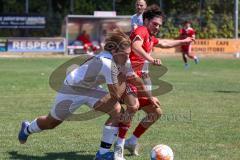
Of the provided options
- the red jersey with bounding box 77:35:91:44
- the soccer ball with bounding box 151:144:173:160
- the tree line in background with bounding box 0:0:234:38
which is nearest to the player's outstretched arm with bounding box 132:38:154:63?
the soccer ball with bounding box 151:144:173:160

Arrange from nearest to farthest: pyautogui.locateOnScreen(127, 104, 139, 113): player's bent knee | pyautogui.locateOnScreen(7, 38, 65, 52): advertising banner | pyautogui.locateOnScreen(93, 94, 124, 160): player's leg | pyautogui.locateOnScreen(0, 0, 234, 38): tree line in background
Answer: pyautogui.locateOnScreen(93, 94, 124, 160): player's leg < pyautogui.locateOnScreen(127, 104, 139, 113): player's bent knee < pyautogui.locateOnScreen(7, 38, 65, 52): advertising banner < pyautogui.locateOnScreen(0, 0, 234, 38): tree line in background

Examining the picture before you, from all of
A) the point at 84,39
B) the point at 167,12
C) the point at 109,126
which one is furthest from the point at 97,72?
the point at 167,12

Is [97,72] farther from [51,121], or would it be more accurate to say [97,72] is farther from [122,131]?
[51,121]

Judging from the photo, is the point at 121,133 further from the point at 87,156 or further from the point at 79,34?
the point at 79,34

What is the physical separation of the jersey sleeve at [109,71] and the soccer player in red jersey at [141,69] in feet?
1.80

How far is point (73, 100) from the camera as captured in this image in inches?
280

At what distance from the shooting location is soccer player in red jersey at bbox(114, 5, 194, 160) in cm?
716

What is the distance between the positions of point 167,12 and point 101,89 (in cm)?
3966

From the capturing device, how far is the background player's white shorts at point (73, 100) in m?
7.07

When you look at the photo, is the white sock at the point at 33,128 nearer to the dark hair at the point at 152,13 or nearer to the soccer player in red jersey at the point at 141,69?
the soccer player in red jersey at the point at 141,69

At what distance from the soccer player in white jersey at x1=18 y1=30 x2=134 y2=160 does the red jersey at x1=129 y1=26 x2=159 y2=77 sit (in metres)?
0.23

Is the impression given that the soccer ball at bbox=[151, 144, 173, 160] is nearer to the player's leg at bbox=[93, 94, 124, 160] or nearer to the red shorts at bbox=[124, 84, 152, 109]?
the player's leg at bbox=[93, 94, 124, 160]

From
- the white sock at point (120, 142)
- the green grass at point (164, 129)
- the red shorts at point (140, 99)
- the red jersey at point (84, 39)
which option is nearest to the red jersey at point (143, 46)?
the red shorts at point (140, 99)

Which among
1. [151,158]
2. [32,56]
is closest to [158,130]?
[151,158]
